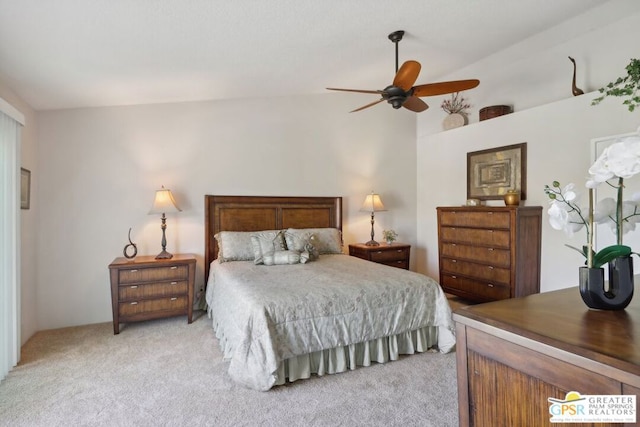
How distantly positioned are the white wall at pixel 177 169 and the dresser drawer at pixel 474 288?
124 centimetres

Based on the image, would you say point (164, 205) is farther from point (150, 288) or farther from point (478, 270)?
point (478, 270)

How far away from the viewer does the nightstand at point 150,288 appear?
3.35 m

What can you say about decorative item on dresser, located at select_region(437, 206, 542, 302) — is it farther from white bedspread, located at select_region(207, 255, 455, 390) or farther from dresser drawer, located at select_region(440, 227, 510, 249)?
white bedspread, located at select_region(207, 255, 455, 390)

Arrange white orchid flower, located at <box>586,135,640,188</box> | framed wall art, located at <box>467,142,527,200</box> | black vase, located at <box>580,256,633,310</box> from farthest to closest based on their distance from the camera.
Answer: framed wall art, located at <box>467,142,527,200</box> < black vase, located at <box>580,256,633,310</box> < white orchid flower, located at <box>586,135,640,188</box>

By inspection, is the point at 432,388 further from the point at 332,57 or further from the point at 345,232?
the point at 332,57

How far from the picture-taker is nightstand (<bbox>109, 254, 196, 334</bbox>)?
3.35 metres

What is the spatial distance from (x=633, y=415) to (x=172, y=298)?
3694 millimetres

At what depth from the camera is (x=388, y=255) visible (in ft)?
15.3

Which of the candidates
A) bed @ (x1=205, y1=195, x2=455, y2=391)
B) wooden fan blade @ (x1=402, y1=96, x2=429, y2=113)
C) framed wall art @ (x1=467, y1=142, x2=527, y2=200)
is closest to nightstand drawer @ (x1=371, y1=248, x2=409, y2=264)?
bed @ (x1=205, y1=195, x2=455, y2=391)

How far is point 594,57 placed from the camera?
11.0 ft

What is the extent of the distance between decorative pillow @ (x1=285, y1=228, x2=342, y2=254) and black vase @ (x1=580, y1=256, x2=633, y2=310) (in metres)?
3.04

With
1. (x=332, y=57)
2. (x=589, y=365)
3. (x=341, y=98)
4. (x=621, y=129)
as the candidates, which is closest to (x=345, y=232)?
(x=341, y=98)

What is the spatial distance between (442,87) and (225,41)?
1.86 meters

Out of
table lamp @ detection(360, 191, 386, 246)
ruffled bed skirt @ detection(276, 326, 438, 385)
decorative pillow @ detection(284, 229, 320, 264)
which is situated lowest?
ruffled bed skirt @ detection(276, 326, 438, 385)
